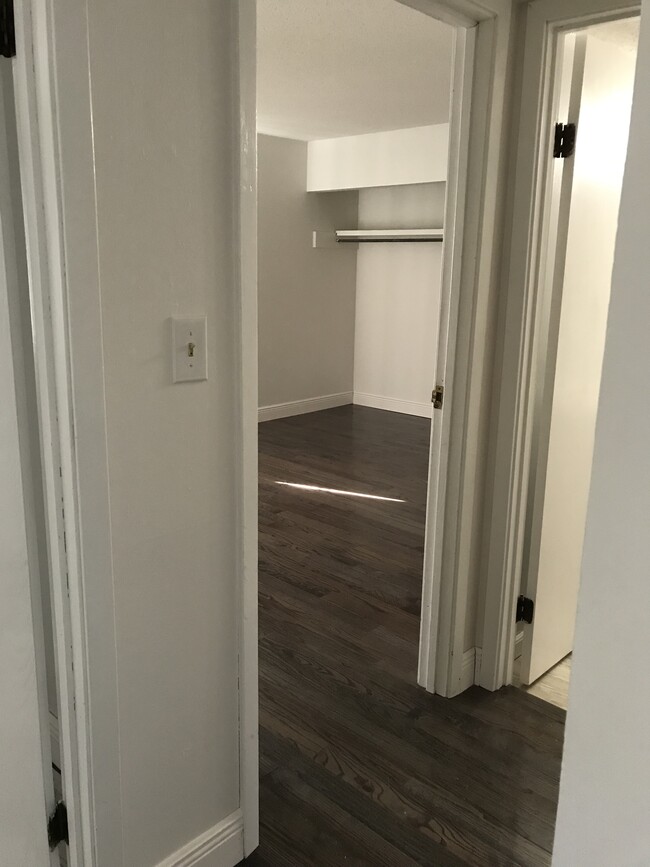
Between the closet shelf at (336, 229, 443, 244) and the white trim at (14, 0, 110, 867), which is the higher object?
the closet shelf at (336, 229, 443, 244)

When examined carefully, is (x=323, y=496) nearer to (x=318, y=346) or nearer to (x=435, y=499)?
(x=435, y=499)

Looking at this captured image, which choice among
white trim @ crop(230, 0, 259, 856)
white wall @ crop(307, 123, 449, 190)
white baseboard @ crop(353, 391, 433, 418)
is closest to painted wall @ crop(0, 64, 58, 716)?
white trim @ crop(230, 0, 259, 856)

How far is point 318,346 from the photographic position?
6.50 m

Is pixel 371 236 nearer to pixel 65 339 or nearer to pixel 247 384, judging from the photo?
pixel 247 384

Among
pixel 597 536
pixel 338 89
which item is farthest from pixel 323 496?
pixel 597 536

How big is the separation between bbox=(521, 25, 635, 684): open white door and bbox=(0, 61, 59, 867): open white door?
59.4 inches

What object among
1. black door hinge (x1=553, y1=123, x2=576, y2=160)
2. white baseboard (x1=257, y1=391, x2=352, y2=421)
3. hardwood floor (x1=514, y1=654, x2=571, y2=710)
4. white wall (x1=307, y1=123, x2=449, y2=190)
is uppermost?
white wall (x1=307, y1=123, x2=449, y2=190)

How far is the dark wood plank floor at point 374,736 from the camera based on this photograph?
1692 millimetres

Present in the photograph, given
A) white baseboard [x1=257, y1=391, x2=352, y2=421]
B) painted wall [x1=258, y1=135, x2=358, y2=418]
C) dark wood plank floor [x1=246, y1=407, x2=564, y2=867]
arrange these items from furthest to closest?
1. white baseboard [x1=257, y1=391, x2=352, y2=421]
2. painted wall [x1=258, y1=135, x2=358, y2=418]
3. dark wood plank floor [x1=246, y1=407, x2=564, y2=867]

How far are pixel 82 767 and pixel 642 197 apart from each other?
1.29 m

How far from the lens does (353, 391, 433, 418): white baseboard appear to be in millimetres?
6422

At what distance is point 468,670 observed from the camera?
231 centimetres

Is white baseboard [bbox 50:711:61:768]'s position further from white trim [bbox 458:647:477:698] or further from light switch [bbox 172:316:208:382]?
white trim [bbox 458:647:477:698]

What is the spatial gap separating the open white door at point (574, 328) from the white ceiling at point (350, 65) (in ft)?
2.99
